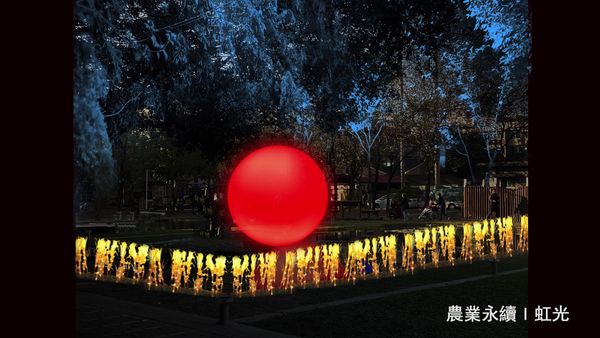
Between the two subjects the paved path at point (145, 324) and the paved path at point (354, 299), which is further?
the paved path at point (354, 299)

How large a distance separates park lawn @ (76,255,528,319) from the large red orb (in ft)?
73.1

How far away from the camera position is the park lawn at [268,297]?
28.7 ft

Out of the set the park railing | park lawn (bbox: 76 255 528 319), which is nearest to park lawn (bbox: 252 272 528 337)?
park lawn (bbox: 76 255 528 319)

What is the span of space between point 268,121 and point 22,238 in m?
8.91

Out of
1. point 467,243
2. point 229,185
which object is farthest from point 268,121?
point 229,185

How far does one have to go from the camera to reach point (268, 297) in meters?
9.59

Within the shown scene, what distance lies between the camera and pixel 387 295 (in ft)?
31.6

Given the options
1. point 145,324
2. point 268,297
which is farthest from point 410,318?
point 145,324

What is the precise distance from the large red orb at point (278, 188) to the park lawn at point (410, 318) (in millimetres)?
24519

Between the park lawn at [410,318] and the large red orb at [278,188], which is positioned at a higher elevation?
the large red orb at [278,188]

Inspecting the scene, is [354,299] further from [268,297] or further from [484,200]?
[484,200]

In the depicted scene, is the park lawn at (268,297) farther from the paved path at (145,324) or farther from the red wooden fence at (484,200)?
the red wooden fence at (484,200)

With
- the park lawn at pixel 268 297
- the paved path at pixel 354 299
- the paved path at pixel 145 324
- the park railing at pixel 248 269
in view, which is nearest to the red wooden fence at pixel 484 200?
the park railing at pixel 248 269

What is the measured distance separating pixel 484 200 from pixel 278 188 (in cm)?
1995
